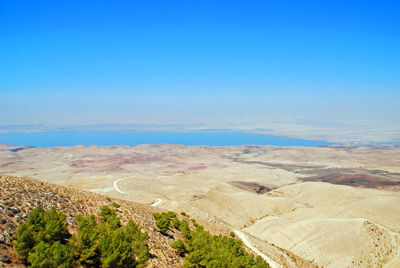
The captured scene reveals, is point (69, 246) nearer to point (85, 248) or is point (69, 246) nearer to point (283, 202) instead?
point (85, 248)

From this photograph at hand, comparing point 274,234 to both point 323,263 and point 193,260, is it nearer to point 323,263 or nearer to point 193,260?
point 323,263

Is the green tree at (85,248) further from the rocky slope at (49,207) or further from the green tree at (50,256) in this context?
the rocky slope at (49,207)

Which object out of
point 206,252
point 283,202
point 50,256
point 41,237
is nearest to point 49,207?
point 41,237

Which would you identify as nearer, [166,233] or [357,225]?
[166,233]

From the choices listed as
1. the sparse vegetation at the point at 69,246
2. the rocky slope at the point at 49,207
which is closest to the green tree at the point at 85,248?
the sparse vegetation at the point at 69,246

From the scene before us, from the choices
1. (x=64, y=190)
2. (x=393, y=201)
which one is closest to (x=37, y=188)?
(x=64, y=190)

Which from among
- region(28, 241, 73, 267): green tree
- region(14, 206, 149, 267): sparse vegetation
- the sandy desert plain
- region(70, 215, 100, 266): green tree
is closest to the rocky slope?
region(14, 206, 149, 267): sparse vegetation
